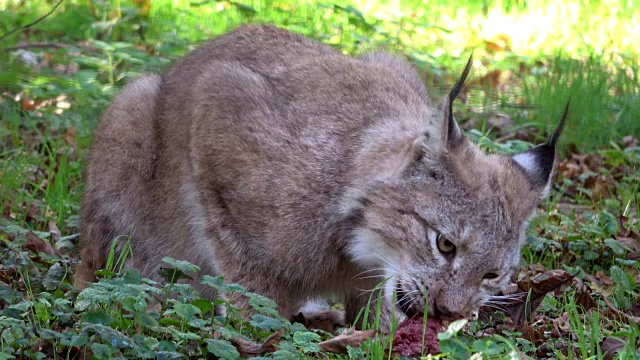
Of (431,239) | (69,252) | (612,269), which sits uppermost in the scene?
(431,239)

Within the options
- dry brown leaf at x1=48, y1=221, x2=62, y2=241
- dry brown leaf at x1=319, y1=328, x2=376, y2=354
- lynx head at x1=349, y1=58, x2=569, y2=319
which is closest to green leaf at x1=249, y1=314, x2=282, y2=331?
dry brown leaf at x1=319, y1=328, x2=376, y2=354

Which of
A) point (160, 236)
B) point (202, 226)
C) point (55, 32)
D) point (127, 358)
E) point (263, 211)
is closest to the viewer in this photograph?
point (127, 358)

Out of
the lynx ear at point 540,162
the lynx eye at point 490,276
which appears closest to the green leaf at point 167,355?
the lynx eye at point 490,276

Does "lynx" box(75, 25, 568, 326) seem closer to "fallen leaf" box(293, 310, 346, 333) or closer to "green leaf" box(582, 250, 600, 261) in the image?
"fallen leaf" box(293, 310, 346, 333)

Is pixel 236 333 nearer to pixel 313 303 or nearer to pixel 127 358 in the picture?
pixel 127 358

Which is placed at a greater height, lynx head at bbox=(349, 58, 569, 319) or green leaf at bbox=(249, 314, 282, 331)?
lynx head at bbox=(349, 58, 569, 319)

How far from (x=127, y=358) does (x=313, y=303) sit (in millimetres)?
1793

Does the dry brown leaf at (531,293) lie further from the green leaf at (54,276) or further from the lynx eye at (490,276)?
the green leaf at (54,276)

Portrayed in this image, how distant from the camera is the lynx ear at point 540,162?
4.30 meters

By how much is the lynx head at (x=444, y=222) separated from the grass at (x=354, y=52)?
0.85 ft

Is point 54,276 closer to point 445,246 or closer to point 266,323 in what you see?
point 266,323

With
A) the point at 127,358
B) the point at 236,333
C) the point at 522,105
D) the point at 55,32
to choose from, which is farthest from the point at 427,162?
the point at 55,32

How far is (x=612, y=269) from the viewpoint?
4758 millimetres

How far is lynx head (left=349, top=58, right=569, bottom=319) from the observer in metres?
3.84
